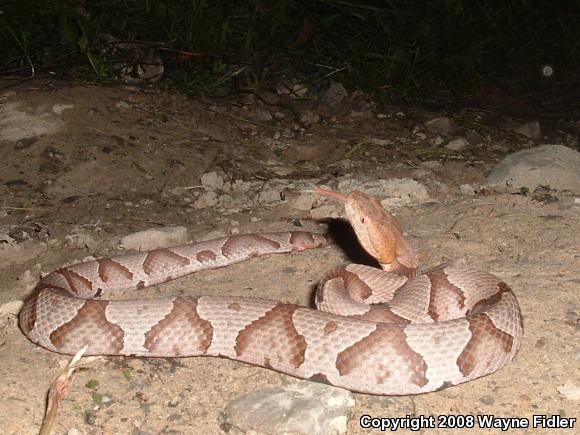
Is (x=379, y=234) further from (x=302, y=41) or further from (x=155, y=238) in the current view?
(x=302, y=41)

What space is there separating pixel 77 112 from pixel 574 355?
19.6ft

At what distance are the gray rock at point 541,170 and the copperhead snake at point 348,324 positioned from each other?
7.30ft

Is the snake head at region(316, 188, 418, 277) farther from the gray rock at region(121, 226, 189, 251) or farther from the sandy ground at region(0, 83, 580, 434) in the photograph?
the gray rock at region(121, 226, 189, 251)

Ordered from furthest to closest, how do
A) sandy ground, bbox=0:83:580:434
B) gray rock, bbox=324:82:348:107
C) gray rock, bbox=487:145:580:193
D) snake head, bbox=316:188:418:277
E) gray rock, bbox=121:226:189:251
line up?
1. gray rock, bbox=324:82:348:107
2. gray rock, bbox=487:145:580:193
3. gray rock, bbox=121:226:189:251
4. snake head, bbox=316:188:418:277
5. sandy ground, bbox=0:83:580:434

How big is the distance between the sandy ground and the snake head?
18.9 inches

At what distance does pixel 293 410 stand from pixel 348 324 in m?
0.63

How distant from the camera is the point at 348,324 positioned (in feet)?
12.4

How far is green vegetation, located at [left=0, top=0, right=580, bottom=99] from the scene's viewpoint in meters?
8.81

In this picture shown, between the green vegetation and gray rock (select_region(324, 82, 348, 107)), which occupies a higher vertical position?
the green vegetation

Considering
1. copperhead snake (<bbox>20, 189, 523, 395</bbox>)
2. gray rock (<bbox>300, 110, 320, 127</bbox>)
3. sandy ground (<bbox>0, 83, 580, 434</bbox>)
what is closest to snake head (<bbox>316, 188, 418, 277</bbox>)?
copperhead snake (<bbox>20, 189, 523, 395</bbox>)

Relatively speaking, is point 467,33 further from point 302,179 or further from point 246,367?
point 246,367

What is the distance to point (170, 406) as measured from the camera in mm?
3613

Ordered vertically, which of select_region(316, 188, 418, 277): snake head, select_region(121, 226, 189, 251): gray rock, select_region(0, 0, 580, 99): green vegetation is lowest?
select_region(121, 226, 189, 251): gray rock

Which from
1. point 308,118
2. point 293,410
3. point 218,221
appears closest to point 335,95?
point 308,118
